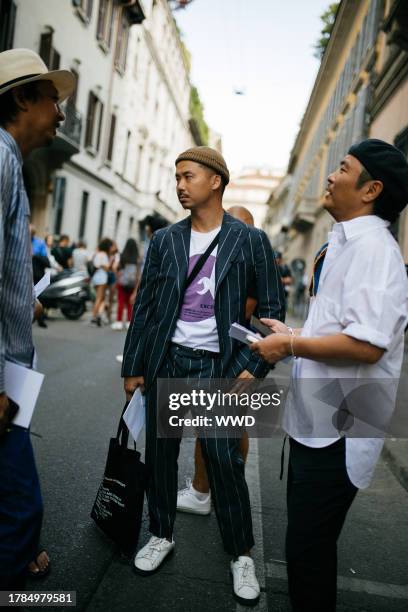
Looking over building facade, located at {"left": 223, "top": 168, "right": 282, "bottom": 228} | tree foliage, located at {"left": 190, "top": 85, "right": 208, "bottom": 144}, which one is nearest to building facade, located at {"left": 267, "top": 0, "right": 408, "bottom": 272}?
tree foliage, located at {"left": 190, "top": 85, "right": 208, "bottom": 144}

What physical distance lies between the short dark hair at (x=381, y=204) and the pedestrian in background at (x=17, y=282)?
1.04 m

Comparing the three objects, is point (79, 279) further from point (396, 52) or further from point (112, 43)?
point (112, 43)

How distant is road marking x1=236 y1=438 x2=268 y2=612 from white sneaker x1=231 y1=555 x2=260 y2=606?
0.10 feet

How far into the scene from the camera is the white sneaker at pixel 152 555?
2.67 meters

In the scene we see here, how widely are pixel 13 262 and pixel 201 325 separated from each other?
1.11 m

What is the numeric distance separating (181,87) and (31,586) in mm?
45071

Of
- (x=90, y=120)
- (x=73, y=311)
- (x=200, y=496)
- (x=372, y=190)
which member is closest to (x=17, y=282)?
(x=372, y=190)

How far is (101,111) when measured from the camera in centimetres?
2344

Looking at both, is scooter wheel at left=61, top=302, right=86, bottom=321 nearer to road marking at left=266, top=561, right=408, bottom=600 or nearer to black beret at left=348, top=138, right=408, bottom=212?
road marking at left=266, top=561, right=408, bottom=600

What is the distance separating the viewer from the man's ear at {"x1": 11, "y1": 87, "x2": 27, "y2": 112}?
1.84 meters

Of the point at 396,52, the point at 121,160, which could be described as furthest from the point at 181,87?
the point at 396,52

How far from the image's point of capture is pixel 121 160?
27.5 metres

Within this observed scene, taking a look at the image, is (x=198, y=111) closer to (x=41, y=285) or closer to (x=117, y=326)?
(x=117, y=326)

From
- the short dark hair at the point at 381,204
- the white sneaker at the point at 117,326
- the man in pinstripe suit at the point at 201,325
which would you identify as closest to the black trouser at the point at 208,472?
the man in pinstripe suit at the point at 201,325
